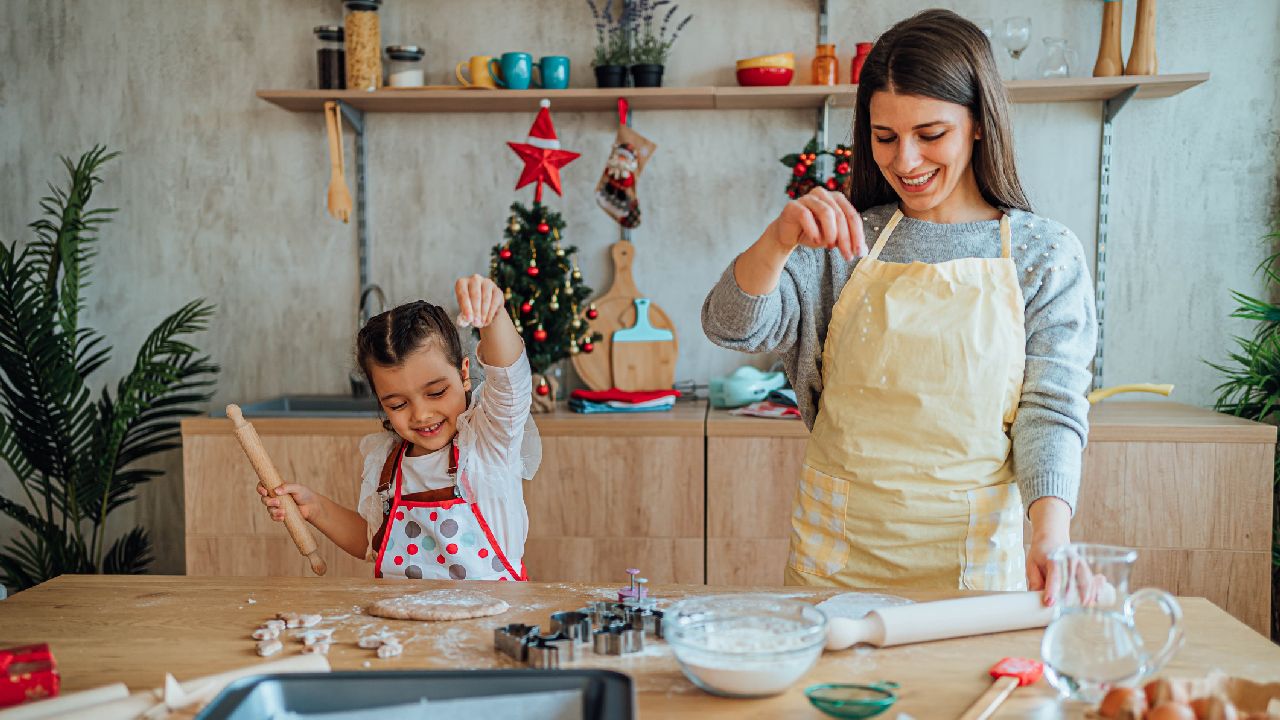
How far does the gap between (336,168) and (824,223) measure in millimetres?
2097

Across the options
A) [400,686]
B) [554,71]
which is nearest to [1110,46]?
[554,71]

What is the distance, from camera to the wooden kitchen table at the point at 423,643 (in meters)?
1.01

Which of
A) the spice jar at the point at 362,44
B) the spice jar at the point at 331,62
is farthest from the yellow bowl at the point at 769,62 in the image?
the spice jar at the point at 331,62

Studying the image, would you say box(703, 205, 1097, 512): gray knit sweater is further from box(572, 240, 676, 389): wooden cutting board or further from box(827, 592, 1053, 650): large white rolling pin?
box(572, 240, 676, 389): wooden cutting board

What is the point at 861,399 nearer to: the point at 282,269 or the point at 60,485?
the point at 282,269

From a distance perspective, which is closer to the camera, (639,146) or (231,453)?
(231,453)

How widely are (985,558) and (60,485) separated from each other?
2716 millimetres

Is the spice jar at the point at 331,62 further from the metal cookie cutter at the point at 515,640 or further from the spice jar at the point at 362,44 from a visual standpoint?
the metal cookie cutter at the point at 515,640

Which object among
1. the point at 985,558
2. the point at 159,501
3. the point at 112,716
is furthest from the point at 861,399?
the point at 159,501

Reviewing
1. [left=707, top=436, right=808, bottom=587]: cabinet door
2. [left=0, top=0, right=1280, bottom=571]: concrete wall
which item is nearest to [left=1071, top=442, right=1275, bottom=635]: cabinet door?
[left=0, top=0, right=1280, bottom=571]: concrete wall

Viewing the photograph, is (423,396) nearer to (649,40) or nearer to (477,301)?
(477,301)

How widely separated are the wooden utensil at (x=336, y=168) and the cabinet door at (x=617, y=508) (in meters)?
0.95

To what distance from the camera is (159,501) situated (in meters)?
3.31

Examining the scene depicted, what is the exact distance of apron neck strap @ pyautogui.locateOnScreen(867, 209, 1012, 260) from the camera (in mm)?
1508
